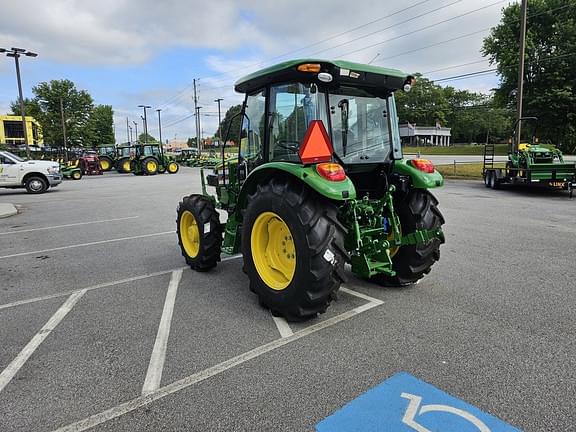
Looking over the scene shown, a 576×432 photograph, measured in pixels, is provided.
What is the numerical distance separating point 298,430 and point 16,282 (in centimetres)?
478

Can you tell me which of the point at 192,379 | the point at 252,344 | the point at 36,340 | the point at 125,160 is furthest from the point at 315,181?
the point at 125,160

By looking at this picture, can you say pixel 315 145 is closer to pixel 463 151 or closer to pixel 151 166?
pixel 151 166

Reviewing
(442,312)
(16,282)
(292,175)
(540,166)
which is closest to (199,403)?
(292,175)

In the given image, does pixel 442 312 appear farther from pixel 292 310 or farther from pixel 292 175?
pixel 292 175

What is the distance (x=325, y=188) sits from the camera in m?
3.42

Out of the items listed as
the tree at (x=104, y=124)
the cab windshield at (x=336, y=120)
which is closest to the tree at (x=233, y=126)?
the cab windshield at (x=336, y=120)

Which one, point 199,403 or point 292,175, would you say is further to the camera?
point 292,175

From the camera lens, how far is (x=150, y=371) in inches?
119

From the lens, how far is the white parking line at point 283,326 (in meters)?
3.60

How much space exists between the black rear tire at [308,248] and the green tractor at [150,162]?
27.6m

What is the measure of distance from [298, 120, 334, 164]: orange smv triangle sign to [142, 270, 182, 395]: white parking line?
2079mm

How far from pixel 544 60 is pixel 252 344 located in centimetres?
3736

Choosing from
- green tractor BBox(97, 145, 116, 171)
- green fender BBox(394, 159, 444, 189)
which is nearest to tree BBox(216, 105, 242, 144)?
green fender BBox(394, 159, 444, 189)

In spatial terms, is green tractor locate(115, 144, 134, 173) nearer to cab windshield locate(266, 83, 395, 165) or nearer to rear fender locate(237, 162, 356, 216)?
cab windshield locate(266, 83, 395, 165)
